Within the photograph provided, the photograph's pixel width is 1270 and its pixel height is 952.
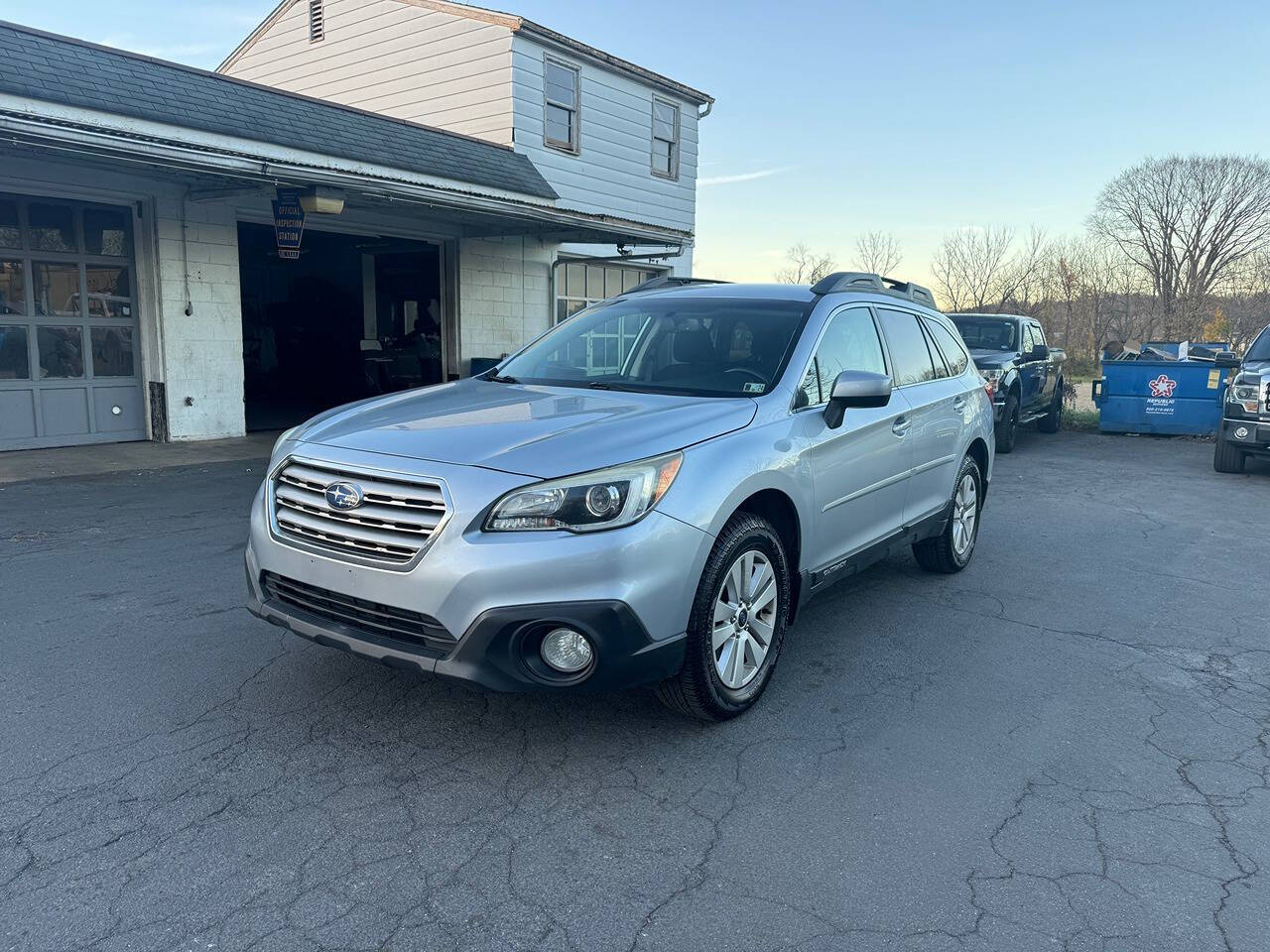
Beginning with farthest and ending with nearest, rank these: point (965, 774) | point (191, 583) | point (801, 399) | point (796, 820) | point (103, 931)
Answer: point (191, 583) < point (801, 399) < point (965, 774) < point (796, 820) < point (103, 931)

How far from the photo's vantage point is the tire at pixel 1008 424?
1279 cm

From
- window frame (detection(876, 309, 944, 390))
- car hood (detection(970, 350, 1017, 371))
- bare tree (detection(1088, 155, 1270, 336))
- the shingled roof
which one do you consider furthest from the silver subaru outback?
bare tree (detection(1088, 155, 1270, 336))

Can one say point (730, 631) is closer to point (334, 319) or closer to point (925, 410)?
point (925, 410)

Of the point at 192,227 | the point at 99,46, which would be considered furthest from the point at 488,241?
the point at 99,46

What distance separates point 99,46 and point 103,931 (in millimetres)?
10681

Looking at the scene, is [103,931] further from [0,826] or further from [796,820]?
[796,820]

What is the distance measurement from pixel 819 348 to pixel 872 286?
112 cm

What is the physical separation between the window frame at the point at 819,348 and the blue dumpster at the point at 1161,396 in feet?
37.7

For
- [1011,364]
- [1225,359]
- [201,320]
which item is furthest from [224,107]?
[1225,359]

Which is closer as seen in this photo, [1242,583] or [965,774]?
[965,774]

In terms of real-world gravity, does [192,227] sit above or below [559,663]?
above

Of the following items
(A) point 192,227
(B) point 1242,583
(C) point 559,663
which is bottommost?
(B) point 1242,583

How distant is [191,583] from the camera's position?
561cm

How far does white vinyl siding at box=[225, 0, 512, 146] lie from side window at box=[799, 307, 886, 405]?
39.4 ft
